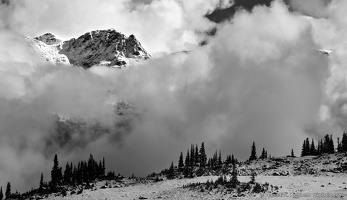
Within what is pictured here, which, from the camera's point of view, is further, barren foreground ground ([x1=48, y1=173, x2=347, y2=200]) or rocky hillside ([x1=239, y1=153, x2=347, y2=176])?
rocky hillside ([x1=239, y1=153, x2=347, y2=176])

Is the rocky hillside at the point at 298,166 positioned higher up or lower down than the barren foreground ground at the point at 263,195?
higher up

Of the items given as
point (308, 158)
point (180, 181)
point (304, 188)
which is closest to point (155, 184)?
point (180, 181)

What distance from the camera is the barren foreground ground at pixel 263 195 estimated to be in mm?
104688

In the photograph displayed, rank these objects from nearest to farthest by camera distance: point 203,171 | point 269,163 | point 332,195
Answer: point 332,195 → point 203,171 → point 269,163

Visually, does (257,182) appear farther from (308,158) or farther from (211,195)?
(308,158)

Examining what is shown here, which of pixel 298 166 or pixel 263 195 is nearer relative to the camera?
pixel 263 195

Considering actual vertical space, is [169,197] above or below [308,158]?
below

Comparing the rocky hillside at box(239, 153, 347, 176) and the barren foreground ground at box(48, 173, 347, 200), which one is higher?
the rocky hillside at box(239, 153, 347, 176)

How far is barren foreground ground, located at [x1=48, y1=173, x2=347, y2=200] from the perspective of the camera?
105 meters

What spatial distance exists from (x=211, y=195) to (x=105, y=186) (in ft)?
140

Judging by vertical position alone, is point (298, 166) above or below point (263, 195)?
above

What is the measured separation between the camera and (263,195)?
106 m

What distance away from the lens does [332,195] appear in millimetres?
100688

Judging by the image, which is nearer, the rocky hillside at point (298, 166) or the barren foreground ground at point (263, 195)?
the barren foreground ground at point (263, 195)
